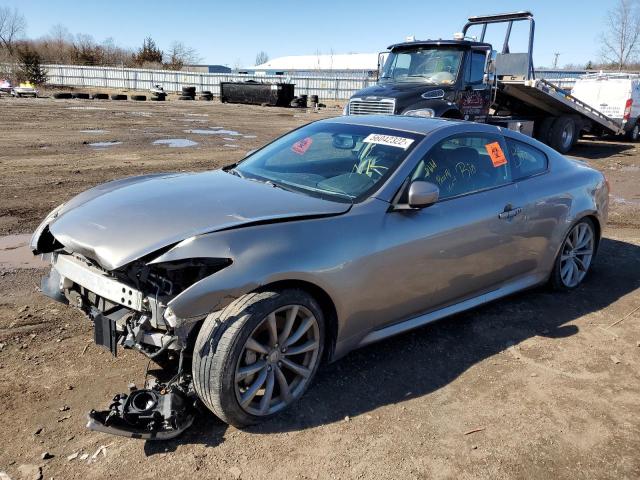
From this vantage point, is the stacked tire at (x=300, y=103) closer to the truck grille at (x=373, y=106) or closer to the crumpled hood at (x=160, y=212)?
the truck grille at (x=373, y=106)

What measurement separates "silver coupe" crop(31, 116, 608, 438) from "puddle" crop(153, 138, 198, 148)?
966 cm

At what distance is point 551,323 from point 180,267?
3136 millimetres

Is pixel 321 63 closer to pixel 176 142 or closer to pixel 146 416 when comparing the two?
pixel 176 142

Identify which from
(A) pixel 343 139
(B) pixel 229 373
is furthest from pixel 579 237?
(B) pixel 229 373

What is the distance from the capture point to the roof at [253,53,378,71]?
91.9 m

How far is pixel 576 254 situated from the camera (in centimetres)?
505

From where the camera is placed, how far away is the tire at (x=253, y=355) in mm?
2654

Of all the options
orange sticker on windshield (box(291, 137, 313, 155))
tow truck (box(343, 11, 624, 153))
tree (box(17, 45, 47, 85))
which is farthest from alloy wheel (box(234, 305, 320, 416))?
tree (box(17, 45, 47, 85))

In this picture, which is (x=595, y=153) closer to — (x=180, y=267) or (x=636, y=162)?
(x=636, y=162)

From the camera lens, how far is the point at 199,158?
37.4 feet

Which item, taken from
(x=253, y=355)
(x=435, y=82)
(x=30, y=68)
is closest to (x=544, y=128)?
(x=435, y=82)

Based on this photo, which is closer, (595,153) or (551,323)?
(551,323)

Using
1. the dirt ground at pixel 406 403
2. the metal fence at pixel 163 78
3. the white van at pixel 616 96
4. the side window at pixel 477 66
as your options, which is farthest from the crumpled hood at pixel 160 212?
the metal fence at pixel 163 78

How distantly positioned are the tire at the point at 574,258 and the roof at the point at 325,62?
85.2 m
